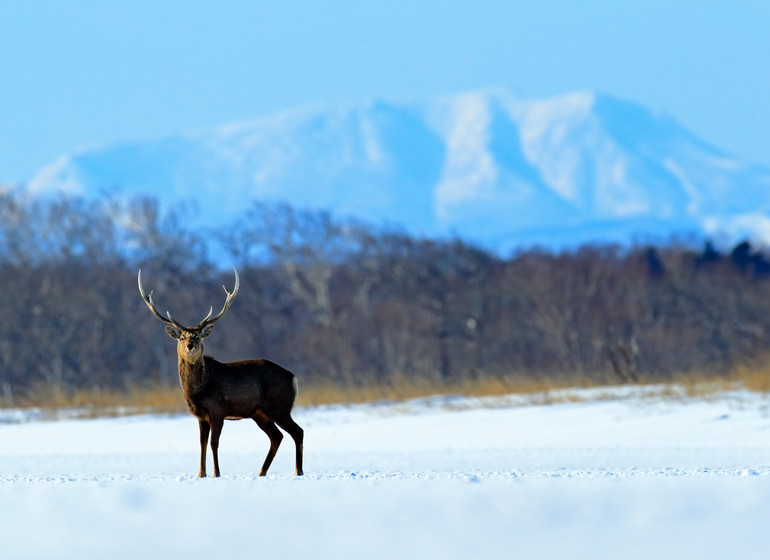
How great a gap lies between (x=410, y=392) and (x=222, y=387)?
60.4 feet

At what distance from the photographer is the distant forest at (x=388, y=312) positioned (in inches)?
1569

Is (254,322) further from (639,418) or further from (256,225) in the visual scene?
(639,418)

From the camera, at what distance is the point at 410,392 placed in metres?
29.2

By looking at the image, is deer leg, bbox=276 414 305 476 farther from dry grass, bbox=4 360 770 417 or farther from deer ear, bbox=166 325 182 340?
dry grass, bbox=4 360 770 417

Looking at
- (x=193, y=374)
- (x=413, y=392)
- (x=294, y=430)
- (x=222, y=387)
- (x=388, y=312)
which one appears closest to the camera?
(x=193, y=374)

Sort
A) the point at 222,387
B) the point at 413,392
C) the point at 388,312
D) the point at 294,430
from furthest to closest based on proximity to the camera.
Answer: the point at 388,312
the point at 413,392
the point at 294,430
the point at 222,387

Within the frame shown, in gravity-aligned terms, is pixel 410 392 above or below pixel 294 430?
below

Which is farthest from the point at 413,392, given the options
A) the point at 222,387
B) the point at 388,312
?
the point at 222,387

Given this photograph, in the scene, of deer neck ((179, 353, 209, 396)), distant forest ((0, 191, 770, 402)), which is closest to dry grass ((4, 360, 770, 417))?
distant forest ((0, 191, 770, 402))

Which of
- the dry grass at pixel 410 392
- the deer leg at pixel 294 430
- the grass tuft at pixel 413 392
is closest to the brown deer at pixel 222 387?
the deer leg at pixel 294 430

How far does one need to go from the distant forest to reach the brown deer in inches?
754

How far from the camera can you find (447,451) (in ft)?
58.1

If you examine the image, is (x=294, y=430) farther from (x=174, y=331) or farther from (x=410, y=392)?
Result: (x=410, y=392)

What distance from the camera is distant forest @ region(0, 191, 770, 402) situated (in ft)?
131
